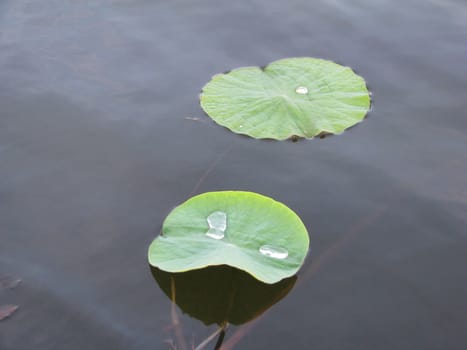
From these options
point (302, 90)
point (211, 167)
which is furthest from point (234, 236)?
point (302, 90)

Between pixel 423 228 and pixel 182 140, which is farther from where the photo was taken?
pixel 182 140

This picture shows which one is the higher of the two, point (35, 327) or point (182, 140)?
point (182, 140)

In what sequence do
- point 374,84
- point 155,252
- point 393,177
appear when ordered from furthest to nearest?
point 374,84 < point 393,177 < point 155,252

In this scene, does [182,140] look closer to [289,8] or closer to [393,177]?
[393,177]

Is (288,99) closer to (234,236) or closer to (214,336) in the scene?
(234,236)

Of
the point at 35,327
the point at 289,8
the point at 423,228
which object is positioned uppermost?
Answer: the point at 289,8

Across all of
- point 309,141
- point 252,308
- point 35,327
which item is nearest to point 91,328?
point 35,327

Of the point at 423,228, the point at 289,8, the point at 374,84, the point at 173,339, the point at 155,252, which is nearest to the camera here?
the point at 173,339
